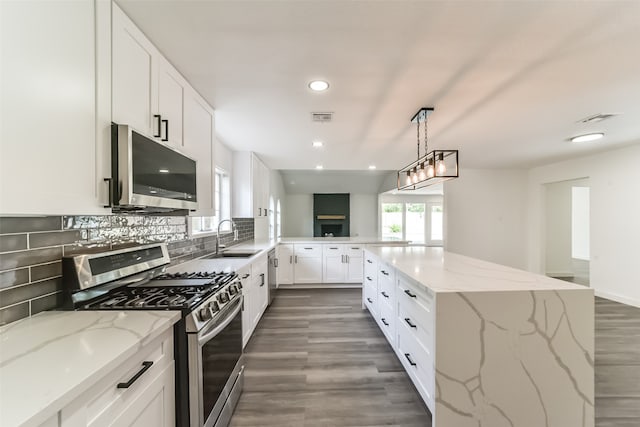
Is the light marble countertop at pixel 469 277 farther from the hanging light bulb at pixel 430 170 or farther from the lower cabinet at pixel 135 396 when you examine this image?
the lower cabinet at pixel 135 396

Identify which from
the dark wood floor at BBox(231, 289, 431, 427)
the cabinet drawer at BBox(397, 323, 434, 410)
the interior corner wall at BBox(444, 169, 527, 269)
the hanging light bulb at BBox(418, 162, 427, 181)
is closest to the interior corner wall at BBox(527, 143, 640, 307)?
the interior corner wall at BBox(444, 169, 527, 269)

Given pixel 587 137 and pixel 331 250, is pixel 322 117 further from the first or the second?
pixel 587 137

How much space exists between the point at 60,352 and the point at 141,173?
2.59ft

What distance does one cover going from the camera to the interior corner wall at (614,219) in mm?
4090

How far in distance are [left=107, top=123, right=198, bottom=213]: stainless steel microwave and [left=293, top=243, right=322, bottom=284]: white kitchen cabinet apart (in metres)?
3.44

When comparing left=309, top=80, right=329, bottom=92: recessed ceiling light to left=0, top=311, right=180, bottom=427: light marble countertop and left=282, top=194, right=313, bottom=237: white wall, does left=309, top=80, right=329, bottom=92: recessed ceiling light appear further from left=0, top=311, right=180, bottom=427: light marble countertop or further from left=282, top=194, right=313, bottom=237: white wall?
left=282, top=194, right=313, bottom=237: white wall

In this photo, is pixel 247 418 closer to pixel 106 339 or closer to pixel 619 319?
pixel 106 339

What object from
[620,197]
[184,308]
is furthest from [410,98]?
[620,197]

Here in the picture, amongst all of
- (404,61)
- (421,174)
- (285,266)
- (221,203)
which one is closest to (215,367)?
(404,61)

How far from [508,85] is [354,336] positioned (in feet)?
8.92

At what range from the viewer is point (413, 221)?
29.3 ft

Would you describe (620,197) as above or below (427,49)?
below

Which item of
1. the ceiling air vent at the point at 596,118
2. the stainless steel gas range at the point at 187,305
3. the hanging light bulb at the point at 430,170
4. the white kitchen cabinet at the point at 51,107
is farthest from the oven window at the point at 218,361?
the ceiling air vent at the point at 596,118

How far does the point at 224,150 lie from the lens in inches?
148
